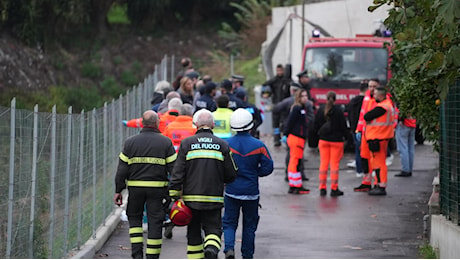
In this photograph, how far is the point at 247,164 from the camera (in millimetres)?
11344

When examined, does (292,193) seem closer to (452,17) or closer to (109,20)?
(452,17)

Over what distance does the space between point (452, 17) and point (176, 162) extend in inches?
169

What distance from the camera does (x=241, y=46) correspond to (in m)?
47.7

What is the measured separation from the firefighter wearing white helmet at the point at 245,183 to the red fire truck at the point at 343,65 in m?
13.7

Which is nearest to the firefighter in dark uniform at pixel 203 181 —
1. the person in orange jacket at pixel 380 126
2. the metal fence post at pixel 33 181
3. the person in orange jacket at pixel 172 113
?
the metal fence post at pixel 33 181

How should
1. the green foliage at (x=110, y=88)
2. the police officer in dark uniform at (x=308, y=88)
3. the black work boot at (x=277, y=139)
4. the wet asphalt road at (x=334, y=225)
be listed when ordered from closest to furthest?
the wet asphalt road at (x=334, y=225), the police officer in dark uniform at (x=308, y=88), the black work boot at (x=277, y=139), the green foliage at (x=110, y=88)

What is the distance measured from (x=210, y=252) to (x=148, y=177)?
1.14 meters

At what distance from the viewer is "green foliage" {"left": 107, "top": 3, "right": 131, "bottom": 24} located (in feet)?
165

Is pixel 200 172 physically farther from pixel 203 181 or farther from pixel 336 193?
pixel 336 193

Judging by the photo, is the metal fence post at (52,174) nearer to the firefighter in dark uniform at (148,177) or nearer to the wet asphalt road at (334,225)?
the firefighter in dark uniform at (148,177)

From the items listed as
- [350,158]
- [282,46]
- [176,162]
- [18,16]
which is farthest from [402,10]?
[18,16]

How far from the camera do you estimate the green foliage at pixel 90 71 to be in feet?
151

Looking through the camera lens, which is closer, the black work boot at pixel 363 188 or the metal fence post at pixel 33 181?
the metal fence post at pixel 33 181

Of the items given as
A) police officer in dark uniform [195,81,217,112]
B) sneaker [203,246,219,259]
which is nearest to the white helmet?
sneaker [203,246,219,259]
